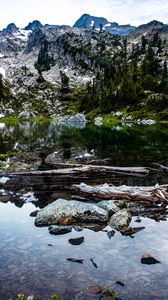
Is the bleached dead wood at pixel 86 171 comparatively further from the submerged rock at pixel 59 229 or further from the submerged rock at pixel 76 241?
the submerged rock at pixel 76 241

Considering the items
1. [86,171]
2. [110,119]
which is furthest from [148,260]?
[110,119]

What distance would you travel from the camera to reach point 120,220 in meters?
21.8

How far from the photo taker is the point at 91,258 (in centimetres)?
1736

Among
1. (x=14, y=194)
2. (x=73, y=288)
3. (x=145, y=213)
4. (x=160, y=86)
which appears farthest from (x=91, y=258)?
(x=160, y=86)

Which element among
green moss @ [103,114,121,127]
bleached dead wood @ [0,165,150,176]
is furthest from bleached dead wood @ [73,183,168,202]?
green moss @ [103,114,121,127]

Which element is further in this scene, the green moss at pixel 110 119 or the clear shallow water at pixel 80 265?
the green moss at pixel 110 119

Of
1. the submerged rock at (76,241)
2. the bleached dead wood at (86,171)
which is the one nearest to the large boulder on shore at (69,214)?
the submerged rock at (76,241)

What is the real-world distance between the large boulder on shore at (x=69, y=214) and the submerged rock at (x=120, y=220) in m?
0.68

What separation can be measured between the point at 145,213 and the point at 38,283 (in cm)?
1109

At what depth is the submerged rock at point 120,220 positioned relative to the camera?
21359 mm

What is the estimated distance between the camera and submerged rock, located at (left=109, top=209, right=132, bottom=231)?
21359 mm

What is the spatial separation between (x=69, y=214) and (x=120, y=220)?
319 cm

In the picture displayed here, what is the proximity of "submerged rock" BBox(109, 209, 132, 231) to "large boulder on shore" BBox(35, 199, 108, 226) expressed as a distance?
0.68 metres

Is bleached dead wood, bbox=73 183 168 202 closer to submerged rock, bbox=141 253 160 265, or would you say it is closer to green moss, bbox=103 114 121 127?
submerged rock, bbox=141 253 160 265
